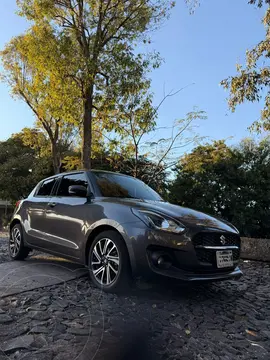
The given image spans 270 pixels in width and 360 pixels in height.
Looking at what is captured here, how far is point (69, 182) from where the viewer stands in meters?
5.28

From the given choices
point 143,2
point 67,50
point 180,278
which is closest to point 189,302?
point 180,278

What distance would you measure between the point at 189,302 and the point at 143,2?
9.81 m

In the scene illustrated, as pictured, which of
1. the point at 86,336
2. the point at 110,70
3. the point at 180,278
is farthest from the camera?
the point at 110,70

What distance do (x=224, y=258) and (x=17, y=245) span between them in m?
3.72

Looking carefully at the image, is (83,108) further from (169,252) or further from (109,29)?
(169,252)

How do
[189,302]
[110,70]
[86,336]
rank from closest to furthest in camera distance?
[86,336], [189,302], [110,70]

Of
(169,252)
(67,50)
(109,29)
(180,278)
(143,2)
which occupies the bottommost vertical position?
(180,278)

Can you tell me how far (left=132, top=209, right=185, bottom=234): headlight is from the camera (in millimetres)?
3727

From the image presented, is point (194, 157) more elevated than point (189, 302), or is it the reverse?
point (194, 157)

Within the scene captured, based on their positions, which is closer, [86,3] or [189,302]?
[189,302]

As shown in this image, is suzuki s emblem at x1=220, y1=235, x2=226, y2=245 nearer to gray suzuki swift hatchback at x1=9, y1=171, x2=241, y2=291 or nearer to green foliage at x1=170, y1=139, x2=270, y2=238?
gray suzuki swift hatchback at x1=9, y1=171, x2=241, y2=291

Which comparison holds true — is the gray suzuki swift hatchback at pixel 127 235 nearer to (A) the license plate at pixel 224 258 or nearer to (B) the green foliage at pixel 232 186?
(A) the license plate at pixel 224 258

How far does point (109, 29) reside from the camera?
1091 centimetres

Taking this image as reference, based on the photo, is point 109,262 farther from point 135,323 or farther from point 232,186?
point 232,186
